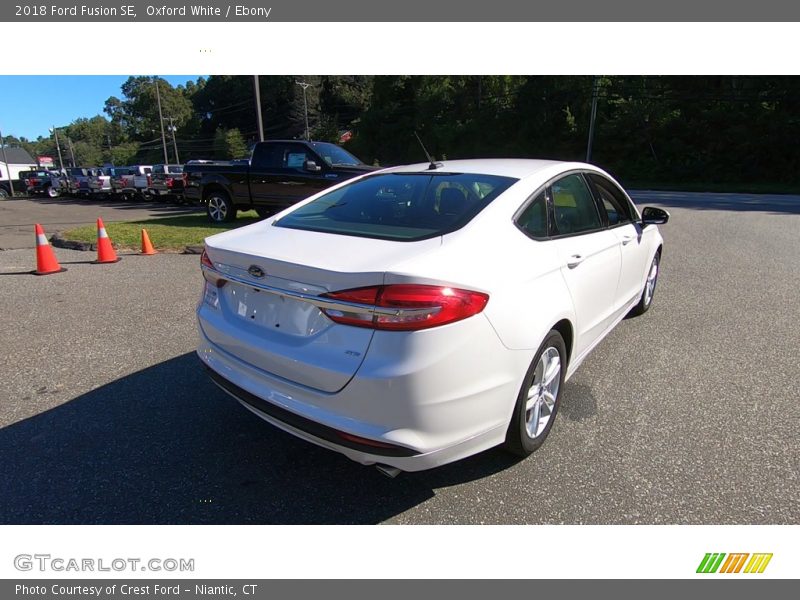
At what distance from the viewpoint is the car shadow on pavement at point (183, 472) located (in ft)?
7.91

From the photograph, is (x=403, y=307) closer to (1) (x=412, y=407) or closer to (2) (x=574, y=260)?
(1) (x=412, y=407)

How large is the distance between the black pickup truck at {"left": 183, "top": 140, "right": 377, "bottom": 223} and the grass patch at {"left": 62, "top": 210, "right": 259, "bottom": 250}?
64 cm

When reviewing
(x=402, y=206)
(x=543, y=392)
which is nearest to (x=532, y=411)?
(x=543, y=392)

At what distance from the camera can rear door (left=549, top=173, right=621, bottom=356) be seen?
3012 mm

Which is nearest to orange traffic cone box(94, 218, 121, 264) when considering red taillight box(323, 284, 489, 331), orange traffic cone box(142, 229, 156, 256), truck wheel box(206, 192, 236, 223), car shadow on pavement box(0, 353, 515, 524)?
orange traffic cone box(142, 229, 156, 256)

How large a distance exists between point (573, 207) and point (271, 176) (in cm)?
944

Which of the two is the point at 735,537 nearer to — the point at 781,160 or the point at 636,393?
the point at 636,393

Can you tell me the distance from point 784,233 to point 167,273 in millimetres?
13025

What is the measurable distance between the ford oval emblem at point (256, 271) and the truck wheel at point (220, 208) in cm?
1072

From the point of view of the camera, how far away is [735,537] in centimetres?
228

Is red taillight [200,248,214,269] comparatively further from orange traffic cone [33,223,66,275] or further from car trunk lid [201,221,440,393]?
orange traffic cone [33,223,66,275]

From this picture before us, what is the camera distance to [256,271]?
95.0 inches

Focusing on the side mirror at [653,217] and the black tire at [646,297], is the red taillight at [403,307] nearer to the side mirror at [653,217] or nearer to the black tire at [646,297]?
the side mirror at [653,217]

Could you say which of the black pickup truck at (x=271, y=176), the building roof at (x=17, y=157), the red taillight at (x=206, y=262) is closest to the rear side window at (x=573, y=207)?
the red taillight at (x=206, y=262)
